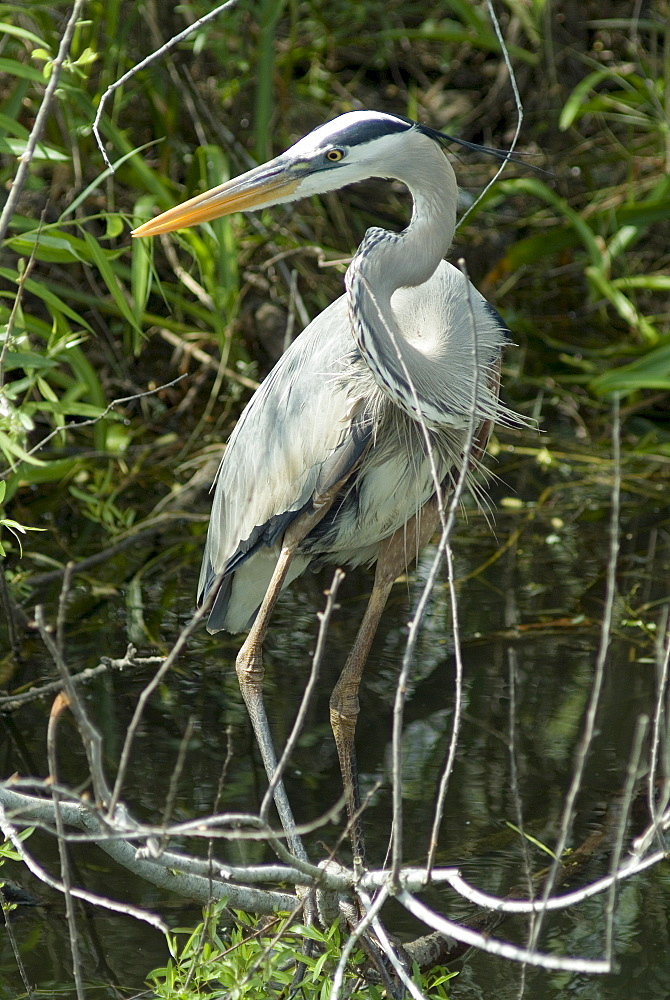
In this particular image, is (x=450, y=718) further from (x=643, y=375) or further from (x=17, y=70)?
(x=17, y=70)

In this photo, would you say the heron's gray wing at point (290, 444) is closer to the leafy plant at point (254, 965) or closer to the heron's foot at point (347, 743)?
the heron's foot at point (347, 743)

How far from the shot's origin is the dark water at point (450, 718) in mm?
2336

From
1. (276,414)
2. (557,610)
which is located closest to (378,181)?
(557,610)

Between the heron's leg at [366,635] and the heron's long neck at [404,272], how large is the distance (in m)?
0.43

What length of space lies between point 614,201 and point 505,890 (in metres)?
3.42

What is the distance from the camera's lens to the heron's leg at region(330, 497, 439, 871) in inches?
106

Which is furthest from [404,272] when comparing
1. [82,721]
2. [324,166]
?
[82,721]

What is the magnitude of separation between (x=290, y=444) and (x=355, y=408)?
194 mm

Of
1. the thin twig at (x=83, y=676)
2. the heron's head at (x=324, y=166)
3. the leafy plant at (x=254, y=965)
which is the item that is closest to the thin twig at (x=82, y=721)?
the thin twig at (x=83, y=676)

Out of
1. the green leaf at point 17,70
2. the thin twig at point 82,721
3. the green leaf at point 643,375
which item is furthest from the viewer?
the green leaf at point 643,375

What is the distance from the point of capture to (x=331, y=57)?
18.5 feet

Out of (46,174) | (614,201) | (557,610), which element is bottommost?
(557,610)

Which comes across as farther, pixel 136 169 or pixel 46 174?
pixel 46 174

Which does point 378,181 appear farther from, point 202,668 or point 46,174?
point 202,668
